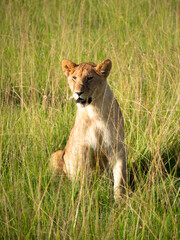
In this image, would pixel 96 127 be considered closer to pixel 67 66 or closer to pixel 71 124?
pixel 67 66

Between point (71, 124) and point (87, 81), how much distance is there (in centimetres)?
89

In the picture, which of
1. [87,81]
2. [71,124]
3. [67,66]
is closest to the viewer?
[87,81]

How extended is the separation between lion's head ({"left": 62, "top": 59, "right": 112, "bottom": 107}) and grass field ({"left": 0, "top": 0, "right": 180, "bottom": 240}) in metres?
0.29

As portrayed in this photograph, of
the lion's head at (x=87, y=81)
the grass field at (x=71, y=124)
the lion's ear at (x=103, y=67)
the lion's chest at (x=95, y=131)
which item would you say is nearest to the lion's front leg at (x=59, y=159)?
the grass field at (x=71, y=124)

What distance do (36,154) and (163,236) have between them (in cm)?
121

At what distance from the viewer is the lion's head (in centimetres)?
276

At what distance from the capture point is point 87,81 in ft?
9.35

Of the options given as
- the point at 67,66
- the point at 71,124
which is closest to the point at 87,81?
the point at 67,66

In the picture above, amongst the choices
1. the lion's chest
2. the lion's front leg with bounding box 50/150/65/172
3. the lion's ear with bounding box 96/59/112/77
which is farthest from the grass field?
the lion's ear with bounding box 96/59/112/77

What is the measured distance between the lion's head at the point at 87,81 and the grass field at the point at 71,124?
292 millimetres

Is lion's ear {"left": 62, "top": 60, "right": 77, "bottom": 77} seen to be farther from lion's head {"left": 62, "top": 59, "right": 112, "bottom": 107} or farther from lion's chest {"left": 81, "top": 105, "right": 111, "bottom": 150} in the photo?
lion's chest {"left": 81, "top": 105, "right": 111, "bottom": 150}

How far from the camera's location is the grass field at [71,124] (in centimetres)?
215

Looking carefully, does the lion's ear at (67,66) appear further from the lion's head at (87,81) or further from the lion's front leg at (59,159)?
the lion's front leg at (59,159)

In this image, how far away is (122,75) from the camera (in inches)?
162
